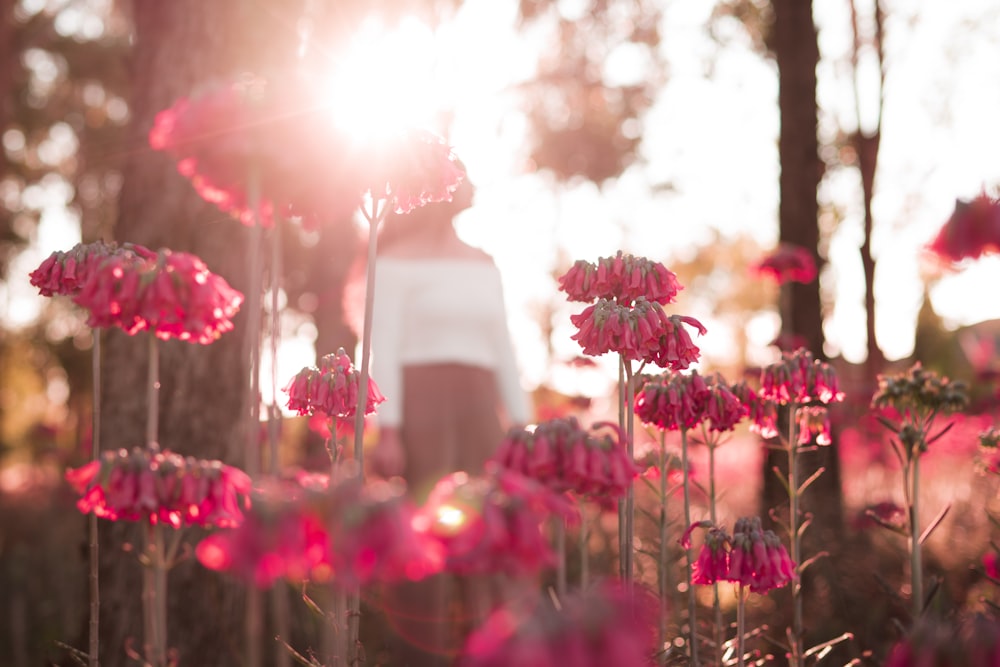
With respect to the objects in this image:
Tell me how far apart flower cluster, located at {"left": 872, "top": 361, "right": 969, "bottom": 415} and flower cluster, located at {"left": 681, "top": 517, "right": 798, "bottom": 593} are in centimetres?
89

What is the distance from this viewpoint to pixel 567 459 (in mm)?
1433

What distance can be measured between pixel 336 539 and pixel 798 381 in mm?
1926

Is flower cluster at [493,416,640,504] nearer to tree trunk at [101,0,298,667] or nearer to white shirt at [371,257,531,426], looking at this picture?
white shirt at [371,257,531,426]

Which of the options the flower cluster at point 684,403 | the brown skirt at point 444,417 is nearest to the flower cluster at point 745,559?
the flower cluster at point 684,403

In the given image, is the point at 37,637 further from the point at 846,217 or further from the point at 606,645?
the point at 846,217

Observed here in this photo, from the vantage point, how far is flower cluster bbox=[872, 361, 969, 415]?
9.21ft

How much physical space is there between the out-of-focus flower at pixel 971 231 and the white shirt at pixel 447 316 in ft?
9.30

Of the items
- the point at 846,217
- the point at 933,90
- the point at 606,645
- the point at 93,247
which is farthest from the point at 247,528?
the point at 846,217

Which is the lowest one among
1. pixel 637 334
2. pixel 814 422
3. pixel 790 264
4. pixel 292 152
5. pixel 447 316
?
pixel 814 422

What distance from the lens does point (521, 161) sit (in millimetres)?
16047

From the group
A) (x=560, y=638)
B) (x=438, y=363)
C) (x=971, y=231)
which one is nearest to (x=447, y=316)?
(x=438, y=363)

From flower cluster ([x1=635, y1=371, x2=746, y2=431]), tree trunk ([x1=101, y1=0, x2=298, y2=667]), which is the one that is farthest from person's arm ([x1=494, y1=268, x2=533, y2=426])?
flower cluster ([x1=635, y1=371, x2=746, y2=431])

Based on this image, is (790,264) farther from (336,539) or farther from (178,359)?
(336,539)

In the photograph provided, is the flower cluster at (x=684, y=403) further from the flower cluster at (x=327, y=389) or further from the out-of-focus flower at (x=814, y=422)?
the flower cluster at (x=327, y=389)
